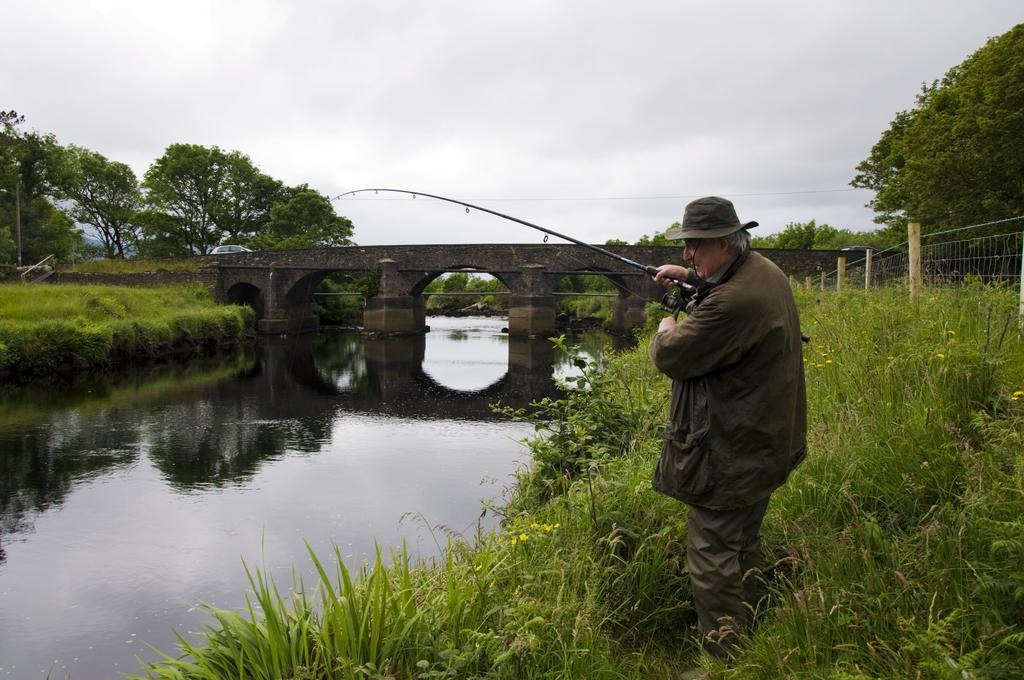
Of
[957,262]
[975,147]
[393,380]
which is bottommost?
[393,380]

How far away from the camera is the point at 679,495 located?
2672 mm

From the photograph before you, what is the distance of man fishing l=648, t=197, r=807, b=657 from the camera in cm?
251

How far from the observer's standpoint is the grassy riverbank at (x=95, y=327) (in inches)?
695

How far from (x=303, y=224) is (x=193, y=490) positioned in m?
42.7

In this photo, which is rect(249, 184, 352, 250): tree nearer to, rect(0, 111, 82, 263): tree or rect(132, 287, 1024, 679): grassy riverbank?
rect(0, 111, 82, 263): tree

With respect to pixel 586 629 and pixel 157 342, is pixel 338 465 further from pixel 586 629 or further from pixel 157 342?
pixel 157 342

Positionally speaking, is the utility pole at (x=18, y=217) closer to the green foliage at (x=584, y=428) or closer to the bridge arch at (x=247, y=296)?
the bridge arch at (x=247, y=296)

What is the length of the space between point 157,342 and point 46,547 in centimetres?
1737

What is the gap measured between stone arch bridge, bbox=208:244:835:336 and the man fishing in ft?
→ 106

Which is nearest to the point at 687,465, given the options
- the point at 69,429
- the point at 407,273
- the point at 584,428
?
the point at 584,428

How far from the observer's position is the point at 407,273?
36.7 metres

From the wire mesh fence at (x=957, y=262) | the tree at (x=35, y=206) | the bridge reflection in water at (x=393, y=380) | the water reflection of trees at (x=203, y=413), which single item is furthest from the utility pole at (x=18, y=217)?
the wire mesh fence at (x=957, y=262)

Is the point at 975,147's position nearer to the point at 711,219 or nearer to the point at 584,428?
the point at 584,428

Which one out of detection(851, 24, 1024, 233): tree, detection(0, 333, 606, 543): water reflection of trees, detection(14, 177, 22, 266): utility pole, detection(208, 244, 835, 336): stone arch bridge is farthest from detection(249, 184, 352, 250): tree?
detection(851, 24, 1024, 233): tree
